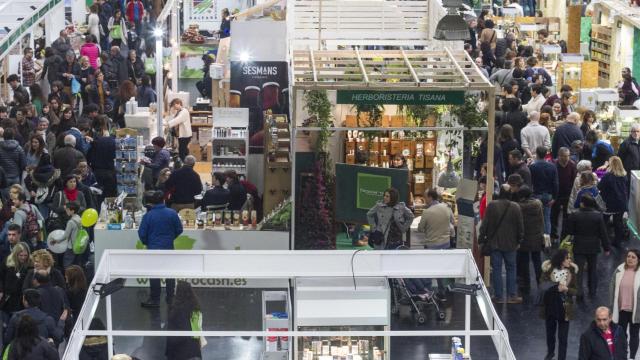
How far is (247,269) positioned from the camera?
430 inches

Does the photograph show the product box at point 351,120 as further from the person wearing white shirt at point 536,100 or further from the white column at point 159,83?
the person wearing white shirt at point 536,100

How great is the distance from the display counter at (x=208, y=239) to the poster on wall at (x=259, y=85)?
428 centimetres

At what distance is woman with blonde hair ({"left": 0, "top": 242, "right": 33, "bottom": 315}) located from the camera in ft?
43.6

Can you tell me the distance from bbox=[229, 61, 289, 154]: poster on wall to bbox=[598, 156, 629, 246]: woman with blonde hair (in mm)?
4876

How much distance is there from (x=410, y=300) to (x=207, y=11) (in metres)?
18.2

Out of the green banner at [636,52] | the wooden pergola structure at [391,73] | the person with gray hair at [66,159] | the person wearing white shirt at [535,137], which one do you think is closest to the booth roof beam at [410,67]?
the wooden pergola structure at [391,73]

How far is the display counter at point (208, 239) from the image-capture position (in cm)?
1559

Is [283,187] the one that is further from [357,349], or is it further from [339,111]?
[357,349]

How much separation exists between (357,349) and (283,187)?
4.97m

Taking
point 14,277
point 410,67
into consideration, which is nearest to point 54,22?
point 410,67

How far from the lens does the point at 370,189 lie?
15.6 m

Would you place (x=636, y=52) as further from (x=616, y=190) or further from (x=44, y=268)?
(x=44, y=268)

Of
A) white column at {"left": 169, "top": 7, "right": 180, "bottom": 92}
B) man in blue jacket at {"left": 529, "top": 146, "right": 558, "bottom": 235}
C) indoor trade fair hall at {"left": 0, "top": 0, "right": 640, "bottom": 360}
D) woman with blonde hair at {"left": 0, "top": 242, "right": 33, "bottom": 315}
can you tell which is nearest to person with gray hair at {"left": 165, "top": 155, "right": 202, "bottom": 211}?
indoor trade fair hall at {"left": 0, "top": 0, "right": 640, "bottom": 360}

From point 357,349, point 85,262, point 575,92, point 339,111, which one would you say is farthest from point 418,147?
point 575,92
